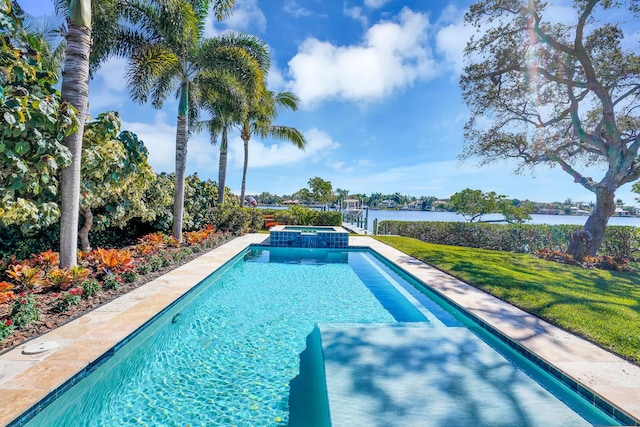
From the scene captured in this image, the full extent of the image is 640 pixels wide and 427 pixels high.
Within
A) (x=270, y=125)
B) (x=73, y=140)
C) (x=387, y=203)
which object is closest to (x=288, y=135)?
(x=270, y=125)

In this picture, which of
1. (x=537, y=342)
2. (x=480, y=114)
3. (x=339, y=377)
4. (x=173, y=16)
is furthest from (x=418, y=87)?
(x=339, y=377)

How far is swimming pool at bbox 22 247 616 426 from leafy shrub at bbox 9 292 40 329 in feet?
4.51

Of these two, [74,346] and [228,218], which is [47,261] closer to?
[74,346]

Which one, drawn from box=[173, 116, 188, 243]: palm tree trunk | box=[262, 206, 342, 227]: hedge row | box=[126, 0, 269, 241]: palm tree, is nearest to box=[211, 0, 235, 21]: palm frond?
box=[126, 0, 269, 241]: palm tree

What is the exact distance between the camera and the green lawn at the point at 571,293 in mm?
3908

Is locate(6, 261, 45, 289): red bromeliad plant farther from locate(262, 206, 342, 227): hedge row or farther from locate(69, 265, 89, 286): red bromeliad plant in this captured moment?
locate(262, 206, 342, 227): hedge row

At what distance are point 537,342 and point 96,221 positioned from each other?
31.6 feet

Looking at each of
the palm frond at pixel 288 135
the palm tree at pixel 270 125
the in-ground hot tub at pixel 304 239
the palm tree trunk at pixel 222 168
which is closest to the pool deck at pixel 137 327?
the in-ground hot tub at pixel 304 239

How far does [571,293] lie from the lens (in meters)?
5.64

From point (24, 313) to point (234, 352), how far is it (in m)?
2.76

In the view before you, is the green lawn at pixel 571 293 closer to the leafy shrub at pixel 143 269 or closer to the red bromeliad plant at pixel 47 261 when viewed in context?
the leafy shrub at pixel 143 269

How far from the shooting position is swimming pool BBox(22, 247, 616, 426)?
2.74 meters

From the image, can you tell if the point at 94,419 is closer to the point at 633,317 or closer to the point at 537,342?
the point at 537,342

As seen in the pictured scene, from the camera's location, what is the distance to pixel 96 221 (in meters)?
7.60
